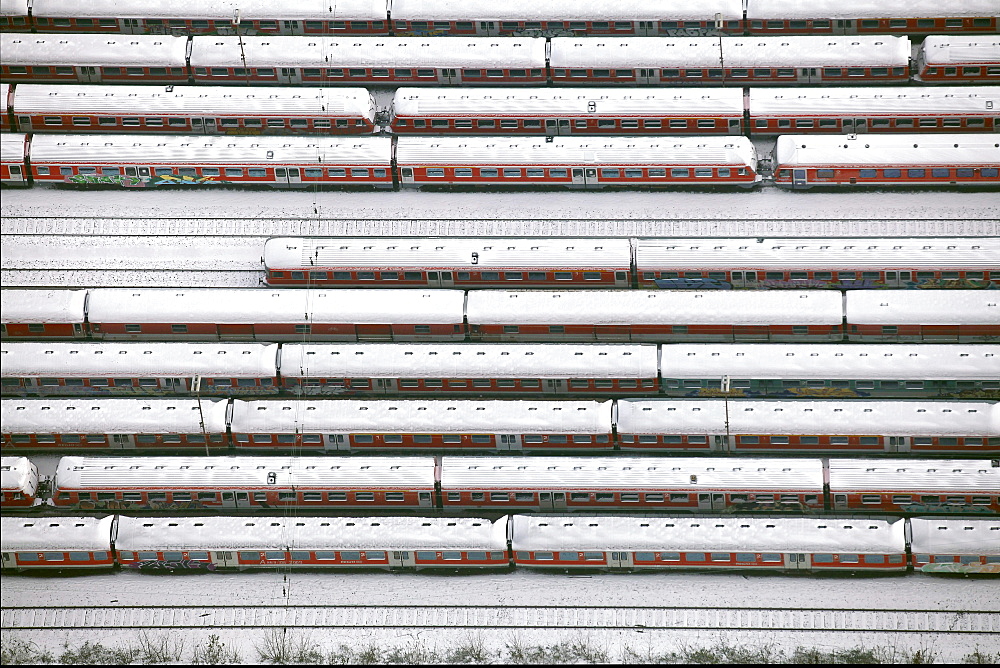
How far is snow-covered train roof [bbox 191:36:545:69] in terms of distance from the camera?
484 feet

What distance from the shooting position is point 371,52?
148 m

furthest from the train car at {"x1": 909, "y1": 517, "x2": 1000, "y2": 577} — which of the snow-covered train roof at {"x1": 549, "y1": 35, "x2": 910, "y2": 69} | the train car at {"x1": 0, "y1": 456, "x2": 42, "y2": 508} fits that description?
the train car at {"x1": 0, "y1": 456, "x2": 42, "y2": 508}

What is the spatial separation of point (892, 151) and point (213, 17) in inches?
1995

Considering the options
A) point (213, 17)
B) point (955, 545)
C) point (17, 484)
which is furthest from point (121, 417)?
point (955, 545)

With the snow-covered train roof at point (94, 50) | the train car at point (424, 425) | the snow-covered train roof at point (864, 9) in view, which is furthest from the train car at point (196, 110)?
the snow-covered train roof at point (864, 9)

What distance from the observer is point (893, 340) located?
134875 millimetres

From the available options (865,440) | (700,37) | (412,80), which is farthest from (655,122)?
(865,440)

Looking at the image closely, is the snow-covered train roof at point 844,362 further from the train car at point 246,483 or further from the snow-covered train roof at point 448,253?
the train car at point 246,483

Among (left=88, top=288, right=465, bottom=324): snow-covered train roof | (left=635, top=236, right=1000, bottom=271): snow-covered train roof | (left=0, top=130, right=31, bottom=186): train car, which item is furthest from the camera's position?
(left=0, top=130, right=31, bottom=186): train car

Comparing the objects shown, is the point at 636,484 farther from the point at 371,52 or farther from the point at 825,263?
the point at 371,52

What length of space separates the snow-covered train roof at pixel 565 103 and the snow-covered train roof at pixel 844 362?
20512mm

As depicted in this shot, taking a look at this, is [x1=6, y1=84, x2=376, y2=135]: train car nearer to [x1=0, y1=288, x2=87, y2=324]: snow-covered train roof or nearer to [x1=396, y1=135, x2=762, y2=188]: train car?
[x1=396, y1=135, x2=762, y2=188]: train car

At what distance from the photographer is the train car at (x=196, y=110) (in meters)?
146

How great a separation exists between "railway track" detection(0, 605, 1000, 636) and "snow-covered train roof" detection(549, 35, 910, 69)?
42.3m
